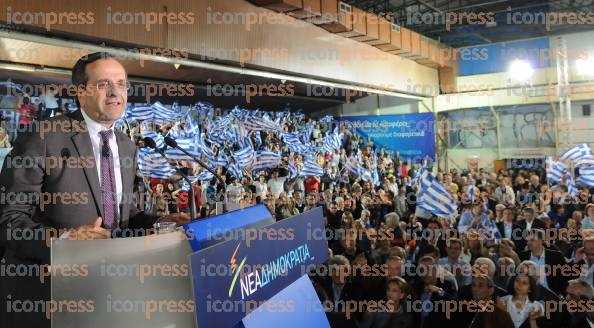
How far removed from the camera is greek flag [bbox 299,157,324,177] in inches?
322

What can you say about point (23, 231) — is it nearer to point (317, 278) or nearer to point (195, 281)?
point (195, 281)

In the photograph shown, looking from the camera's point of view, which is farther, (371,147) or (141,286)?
(371,147)

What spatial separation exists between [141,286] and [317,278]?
3332mm

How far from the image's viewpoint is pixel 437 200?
6.11 metres

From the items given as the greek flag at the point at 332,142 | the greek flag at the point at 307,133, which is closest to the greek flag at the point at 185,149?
the greek flag at the point at 307,133

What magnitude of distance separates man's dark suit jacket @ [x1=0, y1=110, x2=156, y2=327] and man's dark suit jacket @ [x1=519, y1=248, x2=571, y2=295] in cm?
419

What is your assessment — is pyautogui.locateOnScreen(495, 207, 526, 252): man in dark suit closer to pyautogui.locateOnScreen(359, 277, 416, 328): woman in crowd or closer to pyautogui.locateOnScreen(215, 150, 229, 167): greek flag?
pyautogui.locateOnScreen(359, 277, 416, 328): woman in crowd

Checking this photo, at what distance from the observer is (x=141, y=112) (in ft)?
20.0

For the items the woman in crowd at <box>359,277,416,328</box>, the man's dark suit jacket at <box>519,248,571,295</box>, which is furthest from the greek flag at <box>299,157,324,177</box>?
the woman in crowd at <box>359,277,416,328</box>

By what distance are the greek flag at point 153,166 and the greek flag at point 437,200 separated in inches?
130

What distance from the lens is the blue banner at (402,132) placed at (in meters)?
10.9

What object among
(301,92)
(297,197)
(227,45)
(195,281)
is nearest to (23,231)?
(195,281)

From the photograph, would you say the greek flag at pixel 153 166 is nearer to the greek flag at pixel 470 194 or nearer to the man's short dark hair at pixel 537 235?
the man's short dark hair at pixel 537 235

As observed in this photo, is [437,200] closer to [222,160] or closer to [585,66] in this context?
[222,160]
